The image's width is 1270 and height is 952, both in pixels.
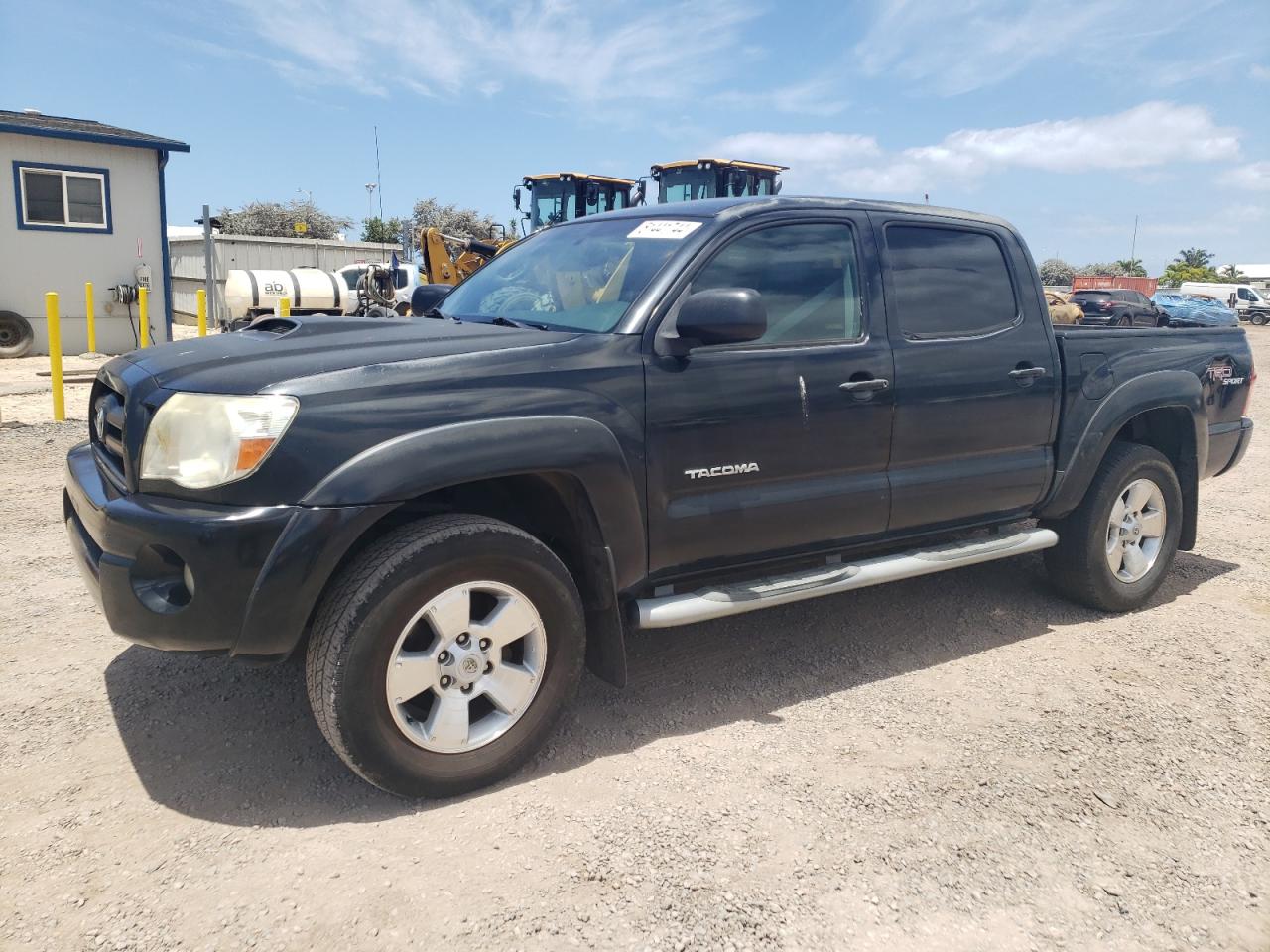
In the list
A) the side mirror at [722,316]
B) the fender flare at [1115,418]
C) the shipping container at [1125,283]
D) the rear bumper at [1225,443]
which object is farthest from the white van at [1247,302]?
the side mirror at [722,316]

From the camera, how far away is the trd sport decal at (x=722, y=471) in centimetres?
332

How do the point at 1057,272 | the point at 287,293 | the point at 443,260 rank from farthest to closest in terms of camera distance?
the point at 1057,272 < the point at 287,293 < the point at 443,260

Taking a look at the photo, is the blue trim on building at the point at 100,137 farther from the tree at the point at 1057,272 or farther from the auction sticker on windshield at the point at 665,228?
the tree at the point at 1057,272

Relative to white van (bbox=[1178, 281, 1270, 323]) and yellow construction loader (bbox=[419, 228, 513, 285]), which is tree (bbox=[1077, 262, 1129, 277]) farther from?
yellow construction loader (bbox=[419, 228, 513, 285])

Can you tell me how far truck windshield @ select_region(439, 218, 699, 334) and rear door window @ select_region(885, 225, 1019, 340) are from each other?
3.32 ft

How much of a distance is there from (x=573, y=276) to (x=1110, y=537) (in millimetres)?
3041

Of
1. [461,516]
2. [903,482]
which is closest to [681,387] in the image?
[461,516]

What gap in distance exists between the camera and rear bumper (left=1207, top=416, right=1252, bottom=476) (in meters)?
5.12

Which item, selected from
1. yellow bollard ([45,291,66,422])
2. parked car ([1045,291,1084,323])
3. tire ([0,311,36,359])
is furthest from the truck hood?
tire ([0,311,36,359])

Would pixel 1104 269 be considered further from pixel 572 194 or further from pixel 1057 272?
pixel 572 194

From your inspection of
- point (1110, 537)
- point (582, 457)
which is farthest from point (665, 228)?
point (1110, 537)

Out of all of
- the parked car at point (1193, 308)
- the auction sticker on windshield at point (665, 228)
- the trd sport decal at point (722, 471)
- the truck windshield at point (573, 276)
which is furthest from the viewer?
the parked car at point (1193, 308)

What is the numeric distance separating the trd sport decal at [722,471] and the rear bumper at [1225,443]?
3114 millimetres

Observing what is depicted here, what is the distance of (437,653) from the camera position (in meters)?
2.85
